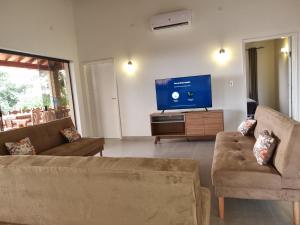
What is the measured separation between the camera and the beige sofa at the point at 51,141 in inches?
118

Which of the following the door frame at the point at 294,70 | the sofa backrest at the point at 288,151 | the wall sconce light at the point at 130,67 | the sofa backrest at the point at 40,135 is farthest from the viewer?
the wall sconce light at the point at 130,67

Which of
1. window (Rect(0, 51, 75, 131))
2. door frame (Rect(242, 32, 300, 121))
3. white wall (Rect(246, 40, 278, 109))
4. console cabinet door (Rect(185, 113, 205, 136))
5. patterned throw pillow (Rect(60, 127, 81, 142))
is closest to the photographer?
patterned throw pillow (Rect(60, 127, 81, 142))

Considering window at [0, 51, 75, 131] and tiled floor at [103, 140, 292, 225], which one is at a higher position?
window at [0, 51, 75, 131]

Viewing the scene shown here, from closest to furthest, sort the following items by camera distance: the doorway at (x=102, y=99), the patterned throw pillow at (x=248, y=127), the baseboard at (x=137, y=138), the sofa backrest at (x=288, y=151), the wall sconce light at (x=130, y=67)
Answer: the sofa backrest at (x=288, y=151) → the patterned throw pillow at (x=248, y=127) → the wall sconce light at (x=130, y=67) → the baseboard at (x=137, y=138) → the doorway at (x=102, y=99)

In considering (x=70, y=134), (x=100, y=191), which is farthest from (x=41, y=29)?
(x=100, y=191)

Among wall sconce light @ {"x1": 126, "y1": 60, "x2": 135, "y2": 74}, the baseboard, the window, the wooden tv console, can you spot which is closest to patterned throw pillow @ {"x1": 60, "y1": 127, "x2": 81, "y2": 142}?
the window

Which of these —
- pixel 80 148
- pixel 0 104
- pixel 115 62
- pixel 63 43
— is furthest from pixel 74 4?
pixel 80 148

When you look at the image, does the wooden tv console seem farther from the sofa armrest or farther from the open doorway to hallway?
the sofa armrest

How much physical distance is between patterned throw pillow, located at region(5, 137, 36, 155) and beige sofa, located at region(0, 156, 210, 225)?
157 centimetres

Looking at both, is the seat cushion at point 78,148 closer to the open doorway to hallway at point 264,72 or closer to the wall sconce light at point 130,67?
the wall sconce light at point 130,67

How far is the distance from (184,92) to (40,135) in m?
2.96

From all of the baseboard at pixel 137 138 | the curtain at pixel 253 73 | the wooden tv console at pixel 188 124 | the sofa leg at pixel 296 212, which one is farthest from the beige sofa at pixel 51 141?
the curtain at pixel 253 73

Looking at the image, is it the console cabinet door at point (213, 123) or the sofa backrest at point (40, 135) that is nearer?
the sofa backrest at point (40, 135)

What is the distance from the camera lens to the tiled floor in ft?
6.54
